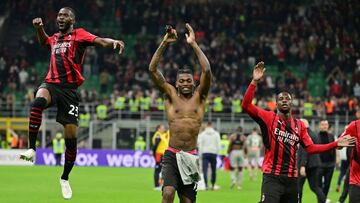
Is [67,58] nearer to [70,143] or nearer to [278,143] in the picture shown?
[70,143]

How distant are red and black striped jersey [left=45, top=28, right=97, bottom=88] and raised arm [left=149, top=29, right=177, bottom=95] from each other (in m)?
1.31

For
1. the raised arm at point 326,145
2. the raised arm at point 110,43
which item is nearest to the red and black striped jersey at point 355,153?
the raised arm at point 326,145

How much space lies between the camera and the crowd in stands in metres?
42.1

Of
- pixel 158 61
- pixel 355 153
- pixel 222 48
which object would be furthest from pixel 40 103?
pixel 222 48

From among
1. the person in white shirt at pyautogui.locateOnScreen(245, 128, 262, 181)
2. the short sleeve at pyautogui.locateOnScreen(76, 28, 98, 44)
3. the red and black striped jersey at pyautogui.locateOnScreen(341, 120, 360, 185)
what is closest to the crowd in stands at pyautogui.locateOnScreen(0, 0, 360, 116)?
the person in white shirt at pyautogui.locateOnScreen(245, 128, 262, 181)

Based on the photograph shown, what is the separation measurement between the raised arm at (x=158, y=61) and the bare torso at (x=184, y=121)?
18 centimetres

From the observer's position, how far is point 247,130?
38.6 metres

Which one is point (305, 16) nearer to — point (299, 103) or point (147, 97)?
point (299, 103)

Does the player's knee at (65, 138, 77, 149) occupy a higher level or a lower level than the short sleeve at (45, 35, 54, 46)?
lower

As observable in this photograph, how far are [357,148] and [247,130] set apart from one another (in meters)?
A: 25.6

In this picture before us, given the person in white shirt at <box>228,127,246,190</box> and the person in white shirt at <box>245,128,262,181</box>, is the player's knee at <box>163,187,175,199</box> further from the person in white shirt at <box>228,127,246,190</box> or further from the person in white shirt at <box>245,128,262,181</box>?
the person in white shirt at <box>245,128,262,181</box>

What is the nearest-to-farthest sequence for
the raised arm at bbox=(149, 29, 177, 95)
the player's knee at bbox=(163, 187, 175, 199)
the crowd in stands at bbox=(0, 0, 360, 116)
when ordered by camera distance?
1. the player's knee at bbox=(163, 187, 175, 199)
2. the raised arm at bbox=(149, 29, 177, 95)
3. the crowd in stands at bbox=(0, 0, 360, 116)

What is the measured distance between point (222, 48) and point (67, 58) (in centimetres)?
3318

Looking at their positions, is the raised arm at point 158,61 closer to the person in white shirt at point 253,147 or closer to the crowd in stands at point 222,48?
the person in white shirt at point 253,147
